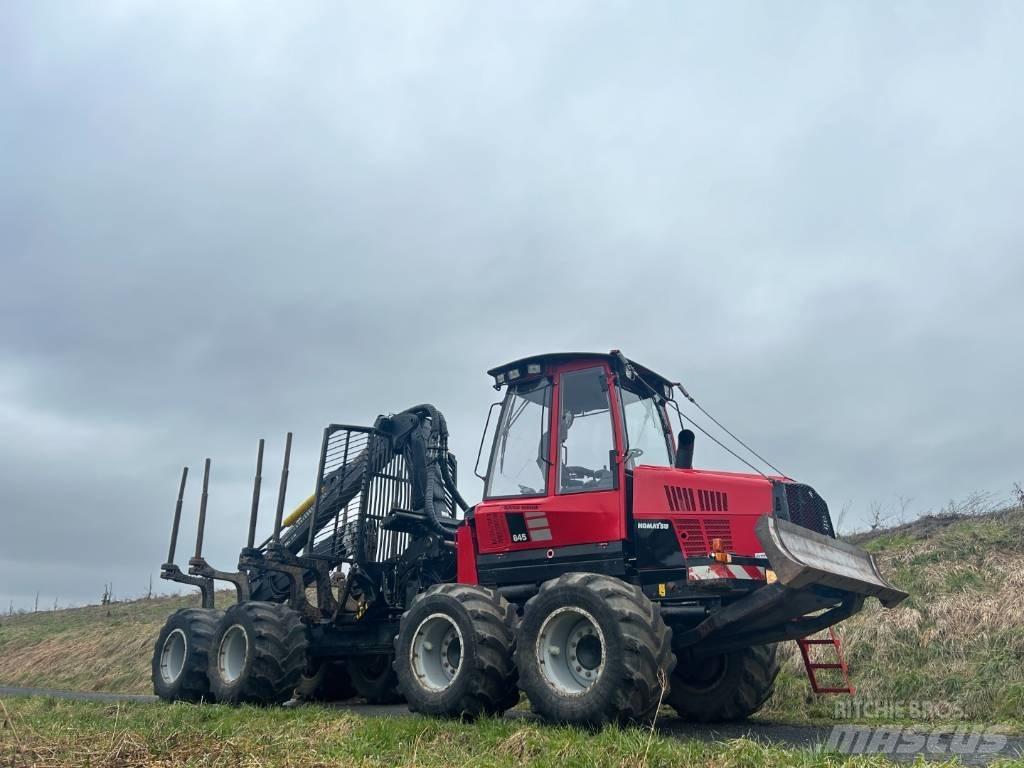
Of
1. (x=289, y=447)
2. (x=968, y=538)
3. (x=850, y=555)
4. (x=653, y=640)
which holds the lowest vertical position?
(x=653, y=640)

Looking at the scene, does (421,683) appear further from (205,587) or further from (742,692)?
(205,587)

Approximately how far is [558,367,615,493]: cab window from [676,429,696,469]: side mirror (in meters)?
1.07

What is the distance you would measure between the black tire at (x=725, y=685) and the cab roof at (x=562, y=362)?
3.13 m

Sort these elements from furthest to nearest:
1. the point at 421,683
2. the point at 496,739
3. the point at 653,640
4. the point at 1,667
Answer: the point at 1,667, the point at 421,683, the point at 653,640, the point at 496,739

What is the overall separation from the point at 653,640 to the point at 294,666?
6304 mm

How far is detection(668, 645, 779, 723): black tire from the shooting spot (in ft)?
34.2

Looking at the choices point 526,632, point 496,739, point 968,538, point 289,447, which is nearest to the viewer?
point 496,739

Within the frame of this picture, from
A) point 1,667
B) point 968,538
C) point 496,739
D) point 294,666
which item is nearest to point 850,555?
point 496,739

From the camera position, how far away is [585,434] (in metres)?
10.0

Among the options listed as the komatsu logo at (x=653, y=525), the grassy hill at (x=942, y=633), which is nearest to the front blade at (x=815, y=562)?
the komatsu logo at (x=653, y=525)

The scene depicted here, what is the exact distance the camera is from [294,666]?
12.6m

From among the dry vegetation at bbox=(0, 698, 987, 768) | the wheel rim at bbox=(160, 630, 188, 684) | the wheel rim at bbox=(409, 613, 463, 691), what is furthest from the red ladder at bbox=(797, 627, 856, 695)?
the wheel rim at bbox=(160, 630, 188, 684)

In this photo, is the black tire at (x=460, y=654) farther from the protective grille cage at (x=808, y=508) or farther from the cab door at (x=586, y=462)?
the protective grille cage at (x=808, y=508)

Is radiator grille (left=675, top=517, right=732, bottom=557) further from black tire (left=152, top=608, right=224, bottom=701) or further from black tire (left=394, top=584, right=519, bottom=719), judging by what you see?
black tire (left=152, top=608, right=224, bottom=701)
